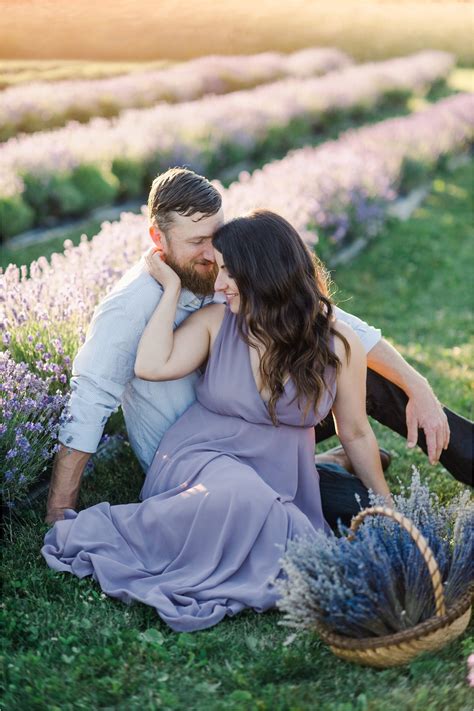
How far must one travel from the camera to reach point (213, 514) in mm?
3342

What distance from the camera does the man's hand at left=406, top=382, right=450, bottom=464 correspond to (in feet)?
12.9

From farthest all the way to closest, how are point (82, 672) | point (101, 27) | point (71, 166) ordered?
point (71, 166) → point (101, 27) → point (82, 672)

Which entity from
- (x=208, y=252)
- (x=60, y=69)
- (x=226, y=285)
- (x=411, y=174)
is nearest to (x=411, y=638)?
(x=226, y=285)

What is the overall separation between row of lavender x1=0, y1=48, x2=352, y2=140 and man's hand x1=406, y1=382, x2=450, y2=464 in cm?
1049

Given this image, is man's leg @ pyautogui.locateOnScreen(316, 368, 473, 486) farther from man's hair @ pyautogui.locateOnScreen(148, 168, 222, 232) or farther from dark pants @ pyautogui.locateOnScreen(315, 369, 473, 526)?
man's hair @ pyautogui.locateOnScreen(148, 168, 222, 232)

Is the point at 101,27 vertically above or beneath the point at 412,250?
above

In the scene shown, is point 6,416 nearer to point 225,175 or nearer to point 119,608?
point 119,608

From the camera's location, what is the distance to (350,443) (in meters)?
3.75

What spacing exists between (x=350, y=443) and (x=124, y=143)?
29.5 feet

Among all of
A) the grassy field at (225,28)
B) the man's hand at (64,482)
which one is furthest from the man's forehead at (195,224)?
the grassy field at (225,28)

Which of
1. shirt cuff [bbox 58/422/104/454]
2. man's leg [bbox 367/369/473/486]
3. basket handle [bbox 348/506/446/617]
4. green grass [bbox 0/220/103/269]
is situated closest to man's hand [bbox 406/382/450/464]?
man's leg [bbox 367/369/473/486]

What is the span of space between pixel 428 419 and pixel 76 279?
1948mm

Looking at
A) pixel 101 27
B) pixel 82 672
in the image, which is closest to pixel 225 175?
pixel 101 27

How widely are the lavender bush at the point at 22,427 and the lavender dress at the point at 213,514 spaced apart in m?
0.24
